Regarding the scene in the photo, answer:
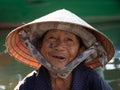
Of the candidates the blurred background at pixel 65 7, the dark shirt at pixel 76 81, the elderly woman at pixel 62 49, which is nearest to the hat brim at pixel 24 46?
the elderly woman at pixel 62 49

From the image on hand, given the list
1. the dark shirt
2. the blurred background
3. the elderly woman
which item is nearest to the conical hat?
the elderly woman

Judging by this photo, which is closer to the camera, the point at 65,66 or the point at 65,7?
the point at 65,66

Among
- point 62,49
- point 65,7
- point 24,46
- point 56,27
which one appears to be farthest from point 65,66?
point 65,7

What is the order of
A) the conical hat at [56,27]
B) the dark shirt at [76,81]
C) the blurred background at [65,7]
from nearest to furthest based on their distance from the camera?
the conical hat at [56,27]
the dark shirt at [76,81]
the blurred background at [65,7]

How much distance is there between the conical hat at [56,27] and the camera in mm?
1871

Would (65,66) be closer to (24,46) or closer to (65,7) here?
(24,46)

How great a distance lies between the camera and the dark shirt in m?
1.99

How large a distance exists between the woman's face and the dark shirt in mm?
132

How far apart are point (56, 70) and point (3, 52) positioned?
A: 3.36 meters

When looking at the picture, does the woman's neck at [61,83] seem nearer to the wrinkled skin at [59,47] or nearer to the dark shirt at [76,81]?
the dark shirt at [76,81]

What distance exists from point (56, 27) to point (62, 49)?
0.39 feet

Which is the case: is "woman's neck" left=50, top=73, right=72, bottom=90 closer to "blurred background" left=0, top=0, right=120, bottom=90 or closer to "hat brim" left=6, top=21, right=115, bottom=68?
"hat brim" left=6, top=21, right=115, bottom=68

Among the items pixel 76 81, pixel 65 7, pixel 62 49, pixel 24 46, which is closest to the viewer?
pixel 62 49

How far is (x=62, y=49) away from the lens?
74.5 inches
